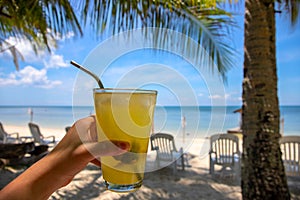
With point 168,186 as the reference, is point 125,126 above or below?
above

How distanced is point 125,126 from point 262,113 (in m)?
2.42

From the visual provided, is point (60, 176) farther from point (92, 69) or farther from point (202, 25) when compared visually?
point (202, 25)

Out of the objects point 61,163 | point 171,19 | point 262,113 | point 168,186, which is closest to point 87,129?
point 61,163

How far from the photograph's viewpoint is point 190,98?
25.8 inches

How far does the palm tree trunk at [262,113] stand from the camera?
8.60 ft

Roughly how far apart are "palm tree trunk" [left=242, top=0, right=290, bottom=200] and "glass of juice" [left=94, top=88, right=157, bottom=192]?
2.34m

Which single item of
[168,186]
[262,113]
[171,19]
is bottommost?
[168,186]

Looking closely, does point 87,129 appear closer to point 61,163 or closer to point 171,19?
point 61,163

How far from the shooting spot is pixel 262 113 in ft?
8.57

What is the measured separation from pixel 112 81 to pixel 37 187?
37 cm

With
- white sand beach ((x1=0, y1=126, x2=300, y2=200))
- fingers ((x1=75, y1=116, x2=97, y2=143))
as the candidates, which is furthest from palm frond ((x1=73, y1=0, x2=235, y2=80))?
white sand beach ((x1=0, y1=126, x2=300, y2=200))

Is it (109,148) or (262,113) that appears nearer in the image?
(109,148)

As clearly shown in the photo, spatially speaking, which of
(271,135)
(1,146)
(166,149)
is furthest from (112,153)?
(1,146)

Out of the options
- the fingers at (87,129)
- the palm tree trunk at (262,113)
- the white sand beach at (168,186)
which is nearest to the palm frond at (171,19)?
the palm tree trunk at (262,113)
